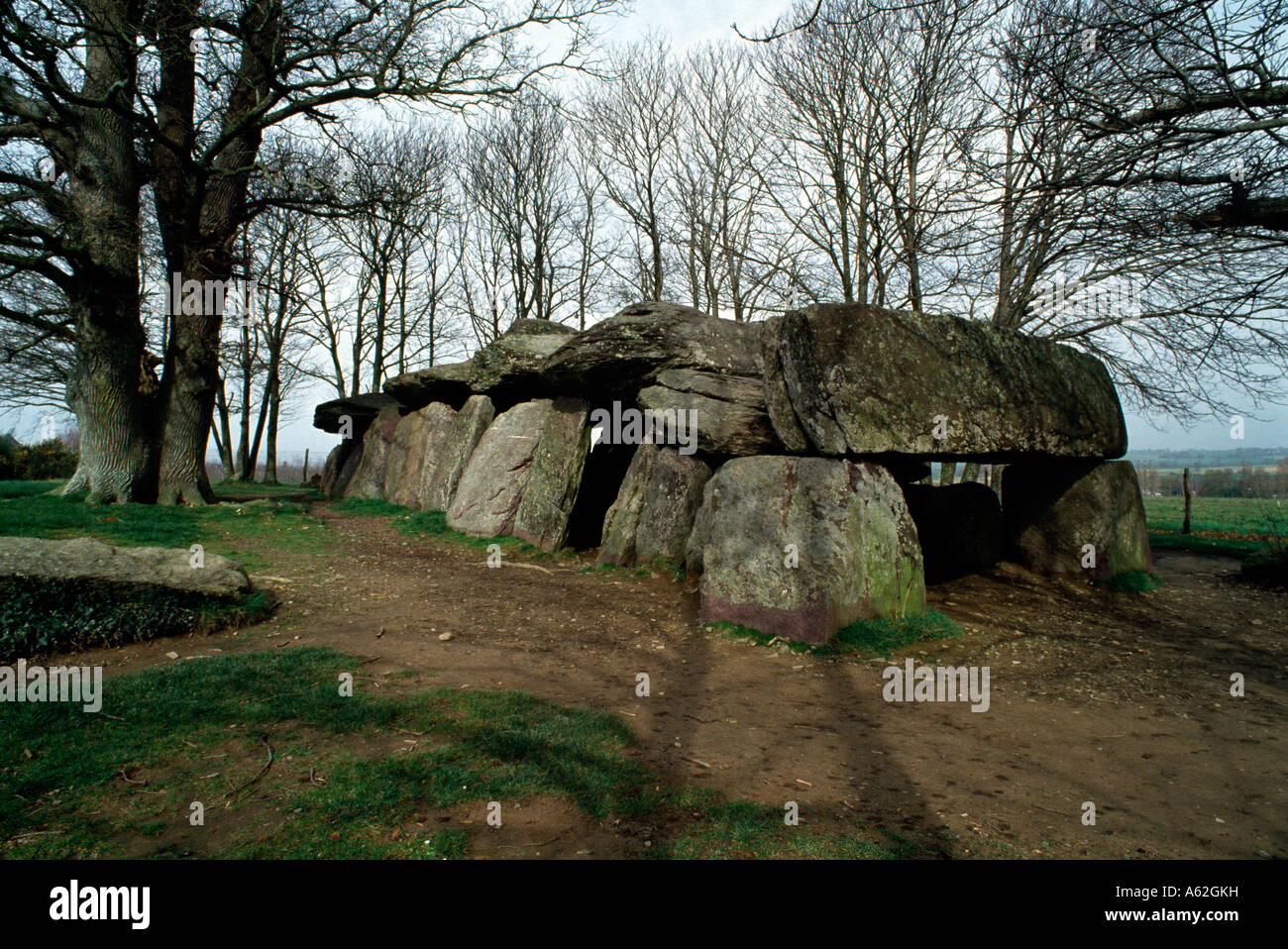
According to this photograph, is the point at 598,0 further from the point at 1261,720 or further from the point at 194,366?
the point at 1261,720

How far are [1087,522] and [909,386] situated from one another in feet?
12.9

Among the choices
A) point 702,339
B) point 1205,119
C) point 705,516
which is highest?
point 1205,119

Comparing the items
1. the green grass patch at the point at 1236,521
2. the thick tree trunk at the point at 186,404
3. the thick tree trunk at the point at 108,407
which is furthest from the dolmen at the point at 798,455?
the thick tree trunk at the point at 108,407

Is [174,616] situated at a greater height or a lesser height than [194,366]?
lesser

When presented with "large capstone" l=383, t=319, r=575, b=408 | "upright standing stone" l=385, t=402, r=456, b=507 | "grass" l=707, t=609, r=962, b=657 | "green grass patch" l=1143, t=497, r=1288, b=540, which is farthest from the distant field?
"upright standing stone" l=385, t=402, r=456, b=507

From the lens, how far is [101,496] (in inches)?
430

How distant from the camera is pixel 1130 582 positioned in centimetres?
859

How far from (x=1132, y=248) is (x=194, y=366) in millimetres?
13782

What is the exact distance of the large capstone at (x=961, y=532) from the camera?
31.3ft

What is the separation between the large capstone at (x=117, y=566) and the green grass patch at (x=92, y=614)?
2.3 inches

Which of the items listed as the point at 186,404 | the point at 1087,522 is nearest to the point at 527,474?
the point at 186,404

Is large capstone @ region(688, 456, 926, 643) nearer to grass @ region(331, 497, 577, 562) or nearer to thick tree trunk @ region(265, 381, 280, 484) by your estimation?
grass @ region(331, 497, 577, 562)

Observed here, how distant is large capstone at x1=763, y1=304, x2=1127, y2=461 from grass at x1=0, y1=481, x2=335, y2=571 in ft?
19.9

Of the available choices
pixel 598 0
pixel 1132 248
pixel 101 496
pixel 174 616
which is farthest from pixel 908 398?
pixel 101 496
